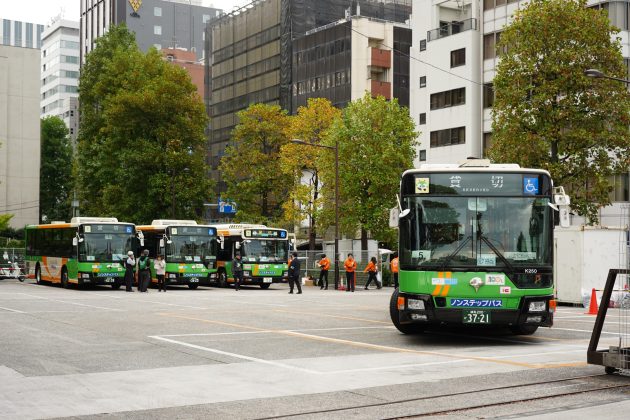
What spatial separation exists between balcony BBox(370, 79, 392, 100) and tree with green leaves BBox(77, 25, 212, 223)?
23.9 m

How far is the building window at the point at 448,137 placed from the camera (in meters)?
60.8

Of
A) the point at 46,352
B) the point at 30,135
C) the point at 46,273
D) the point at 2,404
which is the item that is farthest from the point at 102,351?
the point at 30,135

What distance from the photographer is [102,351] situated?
45.0ft

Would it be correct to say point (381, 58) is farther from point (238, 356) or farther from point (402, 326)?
point (238, 356)

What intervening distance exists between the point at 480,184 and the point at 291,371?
211 inches

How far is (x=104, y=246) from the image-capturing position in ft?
125

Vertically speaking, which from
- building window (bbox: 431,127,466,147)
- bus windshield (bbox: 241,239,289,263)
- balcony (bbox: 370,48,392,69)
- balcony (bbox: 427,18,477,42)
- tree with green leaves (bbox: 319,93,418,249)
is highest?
balcony (bbox: 370,48,392,69)

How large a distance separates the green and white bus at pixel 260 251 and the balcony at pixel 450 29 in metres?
25.0

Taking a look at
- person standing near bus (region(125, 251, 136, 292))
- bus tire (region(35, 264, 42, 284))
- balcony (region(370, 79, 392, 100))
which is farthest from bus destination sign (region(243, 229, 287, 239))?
balcony (region(370, 79, 392, 100))

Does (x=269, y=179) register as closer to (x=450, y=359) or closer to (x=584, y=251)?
(x=584, y=251)

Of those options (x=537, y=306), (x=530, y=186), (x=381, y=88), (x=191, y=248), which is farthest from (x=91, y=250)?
(x=381, y=88)

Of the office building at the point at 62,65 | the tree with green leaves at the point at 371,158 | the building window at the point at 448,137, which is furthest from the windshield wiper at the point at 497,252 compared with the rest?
the office building at the point at 62,65

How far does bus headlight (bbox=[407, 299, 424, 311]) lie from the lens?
48.9 feet

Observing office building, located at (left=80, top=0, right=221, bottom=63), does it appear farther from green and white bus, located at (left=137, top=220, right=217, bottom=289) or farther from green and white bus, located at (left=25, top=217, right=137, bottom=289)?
green and white bus, located at (left=25, top=217, right=137, bottom=289)
